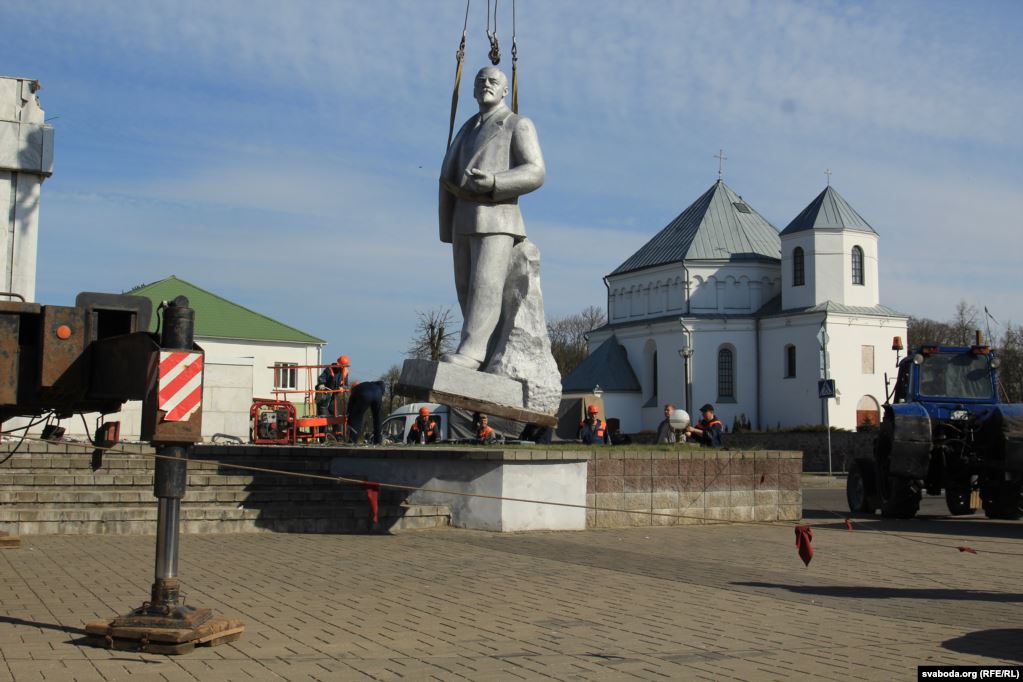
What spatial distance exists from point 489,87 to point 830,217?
204 feet

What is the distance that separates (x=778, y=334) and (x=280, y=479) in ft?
209

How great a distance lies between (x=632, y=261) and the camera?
86.1 m

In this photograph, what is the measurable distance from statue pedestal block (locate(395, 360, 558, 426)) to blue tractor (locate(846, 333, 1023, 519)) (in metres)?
5.56

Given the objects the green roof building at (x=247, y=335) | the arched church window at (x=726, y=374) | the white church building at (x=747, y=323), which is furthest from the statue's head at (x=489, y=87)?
the arched church window at (x=726, y=374)

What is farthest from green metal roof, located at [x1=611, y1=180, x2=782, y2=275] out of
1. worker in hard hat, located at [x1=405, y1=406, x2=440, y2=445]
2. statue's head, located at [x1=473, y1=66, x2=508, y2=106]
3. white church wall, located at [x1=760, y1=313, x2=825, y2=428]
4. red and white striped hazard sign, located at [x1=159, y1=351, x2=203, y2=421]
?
red and white striped hazard sign, located at [x1=159, y1=351, x2=203, y2=421]

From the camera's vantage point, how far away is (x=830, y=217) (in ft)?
241

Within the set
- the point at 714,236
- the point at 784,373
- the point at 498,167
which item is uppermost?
the point at 714,236

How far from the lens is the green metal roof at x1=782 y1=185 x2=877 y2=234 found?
73.1 metres

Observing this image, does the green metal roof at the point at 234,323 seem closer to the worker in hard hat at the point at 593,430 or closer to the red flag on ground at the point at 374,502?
the worker in hard hat at the point at 593,430

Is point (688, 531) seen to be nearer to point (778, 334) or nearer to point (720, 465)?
point (720, 465)

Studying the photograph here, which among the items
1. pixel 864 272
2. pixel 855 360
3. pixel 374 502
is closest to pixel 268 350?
pixel 855 360

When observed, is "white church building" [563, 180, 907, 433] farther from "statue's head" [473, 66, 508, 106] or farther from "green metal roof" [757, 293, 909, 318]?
"statue's head" [473, 66, 508, 106]

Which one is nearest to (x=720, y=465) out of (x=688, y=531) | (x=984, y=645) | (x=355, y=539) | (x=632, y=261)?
(x=688, y=531)

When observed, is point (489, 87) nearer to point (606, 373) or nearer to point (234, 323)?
point (234, 323)
